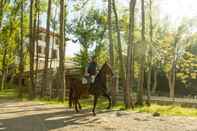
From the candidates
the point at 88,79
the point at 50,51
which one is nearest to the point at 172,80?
the point at 50,51

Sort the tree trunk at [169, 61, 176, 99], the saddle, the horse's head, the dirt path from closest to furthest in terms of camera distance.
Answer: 1. the dirt path
2. the horse's head
3. the saddle
4. the tree trunk at [169, 61, 176, 99]

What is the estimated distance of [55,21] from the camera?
164 feet

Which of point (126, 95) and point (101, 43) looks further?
point (101, 43)

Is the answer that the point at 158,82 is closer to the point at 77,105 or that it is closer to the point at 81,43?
the point at 81,43

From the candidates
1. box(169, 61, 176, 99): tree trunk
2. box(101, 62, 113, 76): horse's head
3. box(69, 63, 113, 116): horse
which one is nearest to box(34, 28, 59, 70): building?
box(169, 61, 176, 99): tree trunk

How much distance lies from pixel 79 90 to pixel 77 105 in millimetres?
1757

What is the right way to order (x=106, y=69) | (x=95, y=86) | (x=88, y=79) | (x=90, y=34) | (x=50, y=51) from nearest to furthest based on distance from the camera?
(x=106, y=69) → (x=95, y=86) → (x=88, y=79) → (x=90, y=34) → (x=50, y=51)

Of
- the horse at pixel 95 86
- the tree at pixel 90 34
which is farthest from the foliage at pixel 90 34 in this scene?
the horse at pixel 95 86

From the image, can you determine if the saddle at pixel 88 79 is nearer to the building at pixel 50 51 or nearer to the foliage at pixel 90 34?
the building at pixel 50 51

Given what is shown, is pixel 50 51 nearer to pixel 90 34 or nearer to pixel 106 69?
pixel 90 34

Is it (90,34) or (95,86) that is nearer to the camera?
(95,86)

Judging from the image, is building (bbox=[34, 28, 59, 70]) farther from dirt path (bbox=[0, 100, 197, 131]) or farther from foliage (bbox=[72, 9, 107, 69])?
dirt path (bbox=[0, 100, 197, 131])

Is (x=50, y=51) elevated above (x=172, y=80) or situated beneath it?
elevated above

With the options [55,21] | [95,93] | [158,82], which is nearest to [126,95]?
[95,93]
